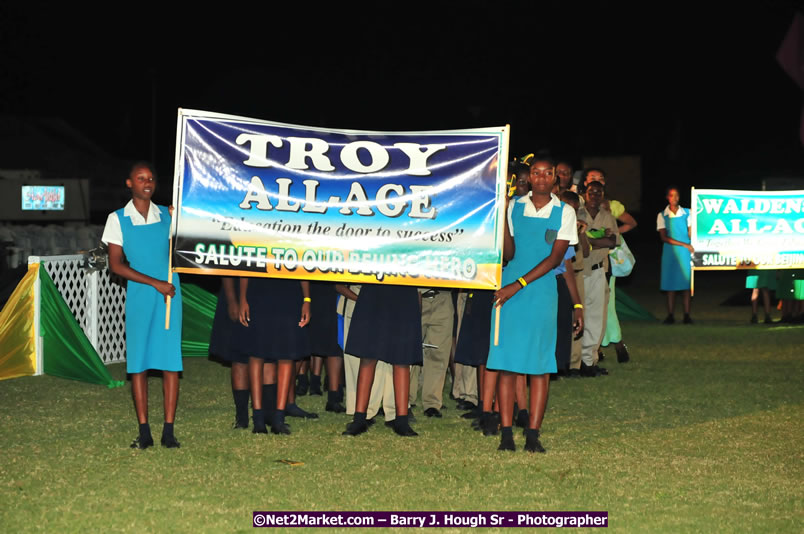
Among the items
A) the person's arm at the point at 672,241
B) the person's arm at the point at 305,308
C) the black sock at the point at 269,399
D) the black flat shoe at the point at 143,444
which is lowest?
the black flat shoe at the point at 143,444

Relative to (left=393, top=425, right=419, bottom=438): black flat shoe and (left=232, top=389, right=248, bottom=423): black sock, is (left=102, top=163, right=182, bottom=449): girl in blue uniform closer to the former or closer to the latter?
(left=232, top=389, right=248, bottom=423): black sock

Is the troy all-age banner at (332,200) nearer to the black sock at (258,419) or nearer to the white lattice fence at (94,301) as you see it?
the black sock at (258,419)

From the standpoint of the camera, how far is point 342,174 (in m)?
7.94

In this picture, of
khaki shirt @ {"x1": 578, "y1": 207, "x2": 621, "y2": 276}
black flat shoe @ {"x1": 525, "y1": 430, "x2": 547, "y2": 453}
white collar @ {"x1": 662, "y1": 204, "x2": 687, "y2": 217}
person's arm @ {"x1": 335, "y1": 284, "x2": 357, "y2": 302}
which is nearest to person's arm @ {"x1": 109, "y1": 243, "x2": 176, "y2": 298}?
person's arm @ {"x1": 335, "y1": 284, "x2": 357, "y2": 302}

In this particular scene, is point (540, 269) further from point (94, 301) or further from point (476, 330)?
point (94, 301)

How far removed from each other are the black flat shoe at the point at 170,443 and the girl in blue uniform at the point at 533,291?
2.09 m

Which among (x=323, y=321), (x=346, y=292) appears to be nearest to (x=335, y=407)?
(x=323, y=321)

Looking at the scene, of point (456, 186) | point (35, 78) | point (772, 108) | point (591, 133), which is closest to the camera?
point (456, 186)

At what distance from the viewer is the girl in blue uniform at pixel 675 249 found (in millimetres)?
16953

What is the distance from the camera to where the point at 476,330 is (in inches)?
346

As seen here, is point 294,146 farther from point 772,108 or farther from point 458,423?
point 772,108

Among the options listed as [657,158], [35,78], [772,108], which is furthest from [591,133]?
[35,78]

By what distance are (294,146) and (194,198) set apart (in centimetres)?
75

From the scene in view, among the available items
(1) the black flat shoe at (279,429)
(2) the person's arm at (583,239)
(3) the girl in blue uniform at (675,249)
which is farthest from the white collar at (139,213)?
(3) the girl in blue uniform at (675,249)
